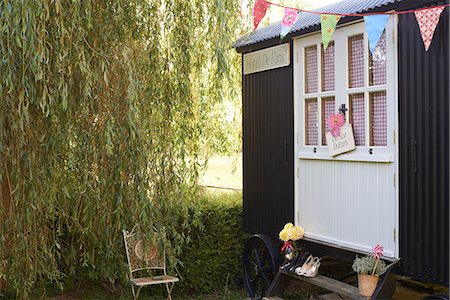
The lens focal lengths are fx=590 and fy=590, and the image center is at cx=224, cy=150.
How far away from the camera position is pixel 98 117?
517 cm

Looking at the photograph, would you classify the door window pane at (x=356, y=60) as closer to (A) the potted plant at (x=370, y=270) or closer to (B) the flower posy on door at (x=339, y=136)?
(B) the flower posy on door at (x=339, y=136)

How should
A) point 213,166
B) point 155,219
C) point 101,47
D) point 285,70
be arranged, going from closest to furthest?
1. point 101,47
2. point 155,219
3. point 285,70
4. point 213,166

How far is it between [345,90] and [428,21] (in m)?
1.18

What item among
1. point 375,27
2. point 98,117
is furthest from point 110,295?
point 375,27

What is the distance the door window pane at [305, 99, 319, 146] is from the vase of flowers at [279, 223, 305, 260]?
87 centimetres

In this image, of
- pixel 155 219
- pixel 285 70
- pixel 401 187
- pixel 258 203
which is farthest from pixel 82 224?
pixel 401 187

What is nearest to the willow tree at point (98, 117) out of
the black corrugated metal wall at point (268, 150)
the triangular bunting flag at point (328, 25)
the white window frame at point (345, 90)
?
the black corrugated metal wall at point (268, 150)

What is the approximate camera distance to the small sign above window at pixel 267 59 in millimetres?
6320

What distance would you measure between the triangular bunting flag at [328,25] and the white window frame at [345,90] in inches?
8.6

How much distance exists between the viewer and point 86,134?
515 centimetres

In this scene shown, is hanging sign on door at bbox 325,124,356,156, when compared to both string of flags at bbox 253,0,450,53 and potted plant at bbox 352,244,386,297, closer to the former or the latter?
string of flags at bbox 253,0,450,53

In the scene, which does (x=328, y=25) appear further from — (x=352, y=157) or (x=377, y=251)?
(x=377, y=251)

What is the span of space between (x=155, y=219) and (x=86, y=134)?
1045mm

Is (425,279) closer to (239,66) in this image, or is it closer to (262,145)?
(262,145)
